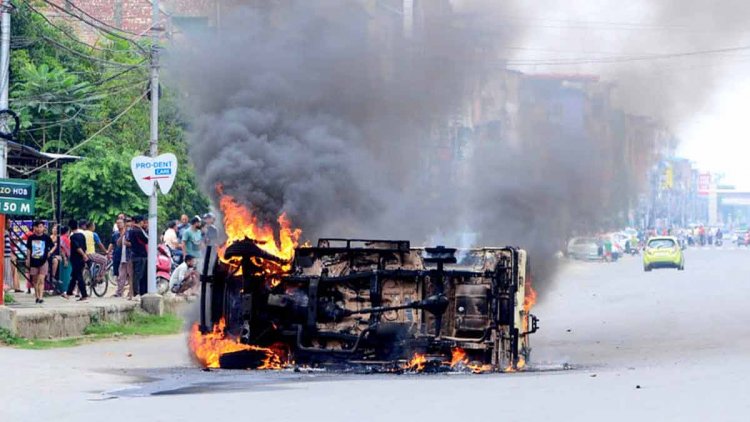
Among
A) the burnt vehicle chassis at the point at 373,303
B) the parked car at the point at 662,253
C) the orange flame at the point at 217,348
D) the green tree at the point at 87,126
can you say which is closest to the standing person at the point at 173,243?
the green tree at the point at 87,126

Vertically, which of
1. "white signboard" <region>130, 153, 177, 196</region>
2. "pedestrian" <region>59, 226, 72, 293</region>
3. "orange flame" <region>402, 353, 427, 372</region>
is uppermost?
"white signboard" <region>130, 153, 177, 196</region>

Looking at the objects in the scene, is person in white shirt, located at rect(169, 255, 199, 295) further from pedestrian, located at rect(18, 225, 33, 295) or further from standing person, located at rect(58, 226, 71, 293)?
pedestrian, located at rect(18, 225, 33, 295)

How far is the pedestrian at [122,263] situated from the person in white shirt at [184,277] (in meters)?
0.85

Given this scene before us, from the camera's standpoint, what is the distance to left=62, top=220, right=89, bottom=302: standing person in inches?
847

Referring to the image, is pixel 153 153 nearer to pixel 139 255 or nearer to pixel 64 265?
pixel 139 255

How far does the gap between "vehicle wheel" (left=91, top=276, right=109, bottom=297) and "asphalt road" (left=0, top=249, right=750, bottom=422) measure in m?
4.60

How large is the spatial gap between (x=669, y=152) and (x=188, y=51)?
12886 mm

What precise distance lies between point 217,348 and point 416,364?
2206 millimetres

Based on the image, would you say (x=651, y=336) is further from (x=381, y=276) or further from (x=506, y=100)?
(x=381, y=276)

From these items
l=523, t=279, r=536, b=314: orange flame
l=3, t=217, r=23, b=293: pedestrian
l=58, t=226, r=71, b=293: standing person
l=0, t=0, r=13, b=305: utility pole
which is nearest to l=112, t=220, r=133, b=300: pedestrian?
l=58, t=226, r=71, b=293: standing person

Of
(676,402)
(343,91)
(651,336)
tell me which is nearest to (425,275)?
(676,402)

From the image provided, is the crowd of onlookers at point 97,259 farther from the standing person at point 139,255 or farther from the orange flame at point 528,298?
the orange flame at point 528,298

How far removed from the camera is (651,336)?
2002 centimetres

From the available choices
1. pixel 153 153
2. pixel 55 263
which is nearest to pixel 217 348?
pixel 153 153
